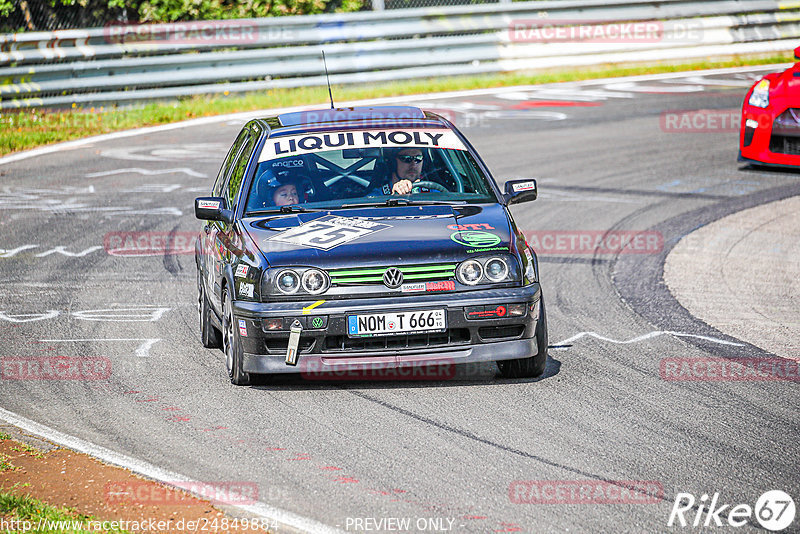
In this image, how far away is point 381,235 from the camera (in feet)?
20.9

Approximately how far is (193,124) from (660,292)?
1052 centimetres

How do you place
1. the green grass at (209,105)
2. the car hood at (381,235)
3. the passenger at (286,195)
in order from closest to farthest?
the car hood at (381,235) → the passenger at (286,195) → the green grass at (209,105)

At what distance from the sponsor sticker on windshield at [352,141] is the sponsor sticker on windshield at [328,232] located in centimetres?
84

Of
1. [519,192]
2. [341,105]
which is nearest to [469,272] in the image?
[519,192]

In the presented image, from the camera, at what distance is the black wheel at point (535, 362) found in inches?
252

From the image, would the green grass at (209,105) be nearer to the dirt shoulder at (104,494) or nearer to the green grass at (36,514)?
the dirt shoulder at (104,494)

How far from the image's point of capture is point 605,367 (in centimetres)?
680

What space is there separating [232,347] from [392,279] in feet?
3.45

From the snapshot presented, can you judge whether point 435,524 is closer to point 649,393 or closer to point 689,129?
point 649,393

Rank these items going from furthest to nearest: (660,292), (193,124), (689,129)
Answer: (193,124) < (689,129) < (660,292)

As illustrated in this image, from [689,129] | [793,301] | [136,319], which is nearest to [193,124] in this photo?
[689,129]

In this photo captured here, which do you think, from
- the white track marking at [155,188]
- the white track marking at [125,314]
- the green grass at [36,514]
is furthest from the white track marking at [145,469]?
the white track marking at [155,188]

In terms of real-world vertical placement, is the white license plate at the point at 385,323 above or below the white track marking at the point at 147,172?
above

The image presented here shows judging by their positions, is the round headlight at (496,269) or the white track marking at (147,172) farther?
the white track marking at (147,172)
